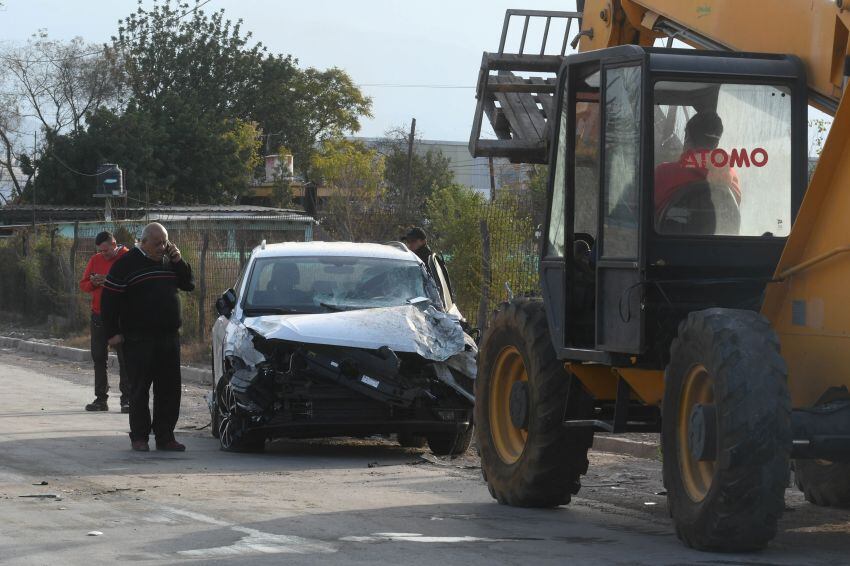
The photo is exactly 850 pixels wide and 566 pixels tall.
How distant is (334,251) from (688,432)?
6.45 meters

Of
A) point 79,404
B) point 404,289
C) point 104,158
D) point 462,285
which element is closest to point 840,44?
point 404,289

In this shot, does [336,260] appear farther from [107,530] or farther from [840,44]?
[840,44]

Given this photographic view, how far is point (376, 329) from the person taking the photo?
11.8 m

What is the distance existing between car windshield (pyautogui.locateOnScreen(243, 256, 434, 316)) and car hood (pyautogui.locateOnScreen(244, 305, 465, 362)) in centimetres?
39

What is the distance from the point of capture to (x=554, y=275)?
29.5 ft

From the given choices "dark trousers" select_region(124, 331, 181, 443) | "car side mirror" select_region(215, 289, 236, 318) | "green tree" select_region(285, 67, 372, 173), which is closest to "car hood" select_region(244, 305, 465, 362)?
"car side mirror" select_region(215, 289, 236, 318)

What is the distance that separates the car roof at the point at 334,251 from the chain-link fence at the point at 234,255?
4.42ft

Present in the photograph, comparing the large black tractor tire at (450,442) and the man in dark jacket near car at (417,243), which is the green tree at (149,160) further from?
the large black tractor tire at (450,442)

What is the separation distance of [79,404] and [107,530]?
31.2 ft

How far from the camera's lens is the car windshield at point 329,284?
41.5ft

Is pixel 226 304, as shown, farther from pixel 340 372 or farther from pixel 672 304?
pixel 672 304

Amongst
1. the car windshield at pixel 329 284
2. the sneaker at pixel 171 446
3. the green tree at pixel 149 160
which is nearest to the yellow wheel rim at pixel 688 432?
the car windshield at pixel 329 284

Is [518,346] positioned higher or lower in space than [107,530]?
higher

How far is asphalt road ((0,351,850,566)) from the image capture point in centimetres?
706
